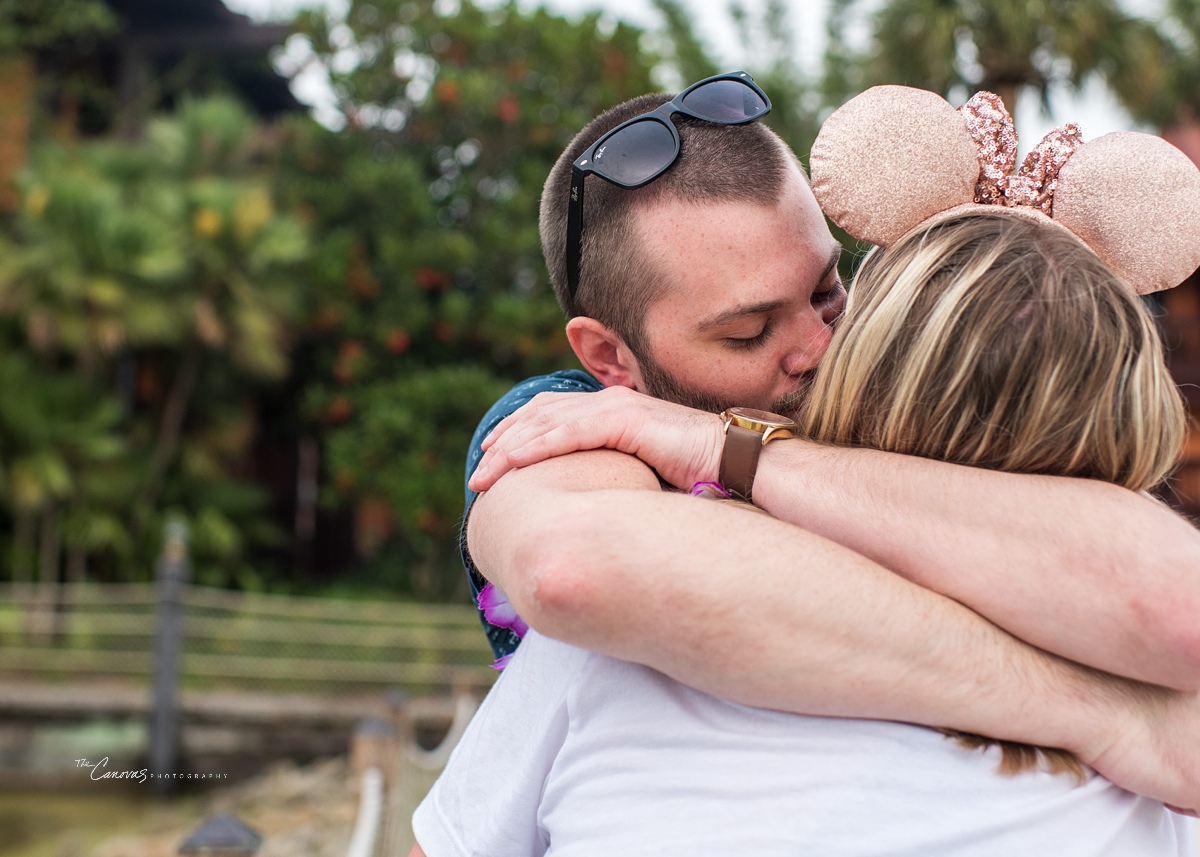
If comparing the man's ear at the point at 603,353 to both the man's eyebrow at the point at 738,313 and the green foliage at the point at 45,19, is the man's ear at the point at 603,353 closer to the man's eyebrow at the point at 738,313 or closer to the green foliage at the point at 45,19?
the man's eyebrow at the point at 738,313

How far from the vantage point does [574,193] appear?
1.83 meters

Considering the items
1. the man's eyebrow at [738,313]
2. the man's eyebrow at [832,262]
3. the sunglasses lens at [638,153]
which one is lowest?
the man's eyebrow at [738,313]

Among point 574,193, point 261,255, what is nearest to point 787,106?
point 261,255

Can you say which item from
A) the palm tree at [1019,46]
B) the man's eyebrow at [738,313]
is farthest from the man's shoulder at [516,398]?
the palm tree at [1019,46]

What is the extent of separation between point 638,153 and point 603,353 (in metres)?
0.36

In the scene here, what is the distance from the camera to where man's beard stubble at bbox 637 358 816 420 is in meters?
1.74

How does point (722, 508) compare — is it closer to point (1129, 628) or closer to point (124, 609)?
point (1129, 628)

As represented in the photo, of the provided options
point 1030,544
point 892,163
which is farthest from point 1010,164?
point 1030,544

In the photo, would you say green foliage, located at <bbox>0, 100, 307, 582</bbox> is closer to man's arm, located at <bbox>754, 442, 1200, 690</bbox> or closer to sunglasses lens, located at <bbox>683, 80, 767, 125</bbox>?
sunglasses lens, located at <bbox>683, 80, 767, 125</bbox>

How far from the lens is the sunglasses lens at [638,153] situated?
1706mm

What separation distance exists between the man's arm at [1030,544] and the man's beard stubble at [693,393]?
398mm

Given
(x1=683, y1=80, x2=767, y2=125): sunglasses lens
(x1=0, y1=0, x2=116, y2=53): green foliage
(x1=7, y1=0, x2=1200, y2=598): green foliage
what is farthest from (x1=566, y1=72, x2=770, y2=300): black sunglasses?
(x1=0, y1=0, x2=116, y2=53): green foliage

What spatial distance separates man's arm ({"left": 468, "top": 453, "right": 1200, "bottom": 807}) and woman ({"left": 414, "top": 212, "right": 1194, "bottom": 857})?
0.16 ft

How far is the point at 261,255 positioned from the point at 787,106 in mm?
5946
